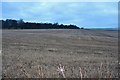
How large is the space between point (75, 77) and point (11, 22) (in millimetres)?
90109

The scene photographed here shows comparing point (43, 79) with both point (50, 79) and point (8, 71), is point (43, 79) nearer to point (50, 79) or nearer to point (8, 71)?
point (50, 79)

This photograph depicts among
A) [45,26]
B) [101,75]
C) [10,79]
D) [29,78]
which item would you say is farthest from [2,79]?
[45,26]

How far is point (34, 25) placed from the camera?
104m

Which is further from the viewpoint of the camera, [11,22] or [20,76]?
[11,22]

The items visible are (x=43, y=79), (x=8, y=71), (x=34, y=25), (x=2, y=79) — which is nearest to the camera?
(x=43, y=79)

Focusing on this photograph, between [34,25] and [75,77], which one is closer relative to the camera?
[75,77]

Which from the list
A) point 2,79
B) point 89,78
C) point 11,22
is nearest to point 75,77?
point 89,78

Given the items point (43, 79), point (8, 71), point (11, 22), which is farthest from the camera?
point (11, 22)

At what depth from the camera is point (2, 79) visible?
833 centimetres

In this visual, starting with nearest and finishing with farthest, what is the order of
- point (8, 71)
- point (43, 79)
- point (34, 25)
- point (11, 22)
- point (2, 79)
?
1. point (43, 79)
2. point (2, 79)
3. point (8, 71)
4. point (11, 22)
5. point (34, 25)

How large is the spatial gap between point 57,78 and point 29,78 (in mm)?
758

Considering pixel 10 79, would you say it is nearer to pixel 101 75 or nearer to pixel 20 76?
pixel 20 76

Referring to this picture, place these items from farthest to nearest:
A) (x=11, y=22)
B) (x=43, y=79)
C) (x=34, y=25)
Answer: (x=34, y=25)
(x=11, y=22)
(x=43, y=79)

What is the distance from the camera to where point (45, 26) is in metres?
108
